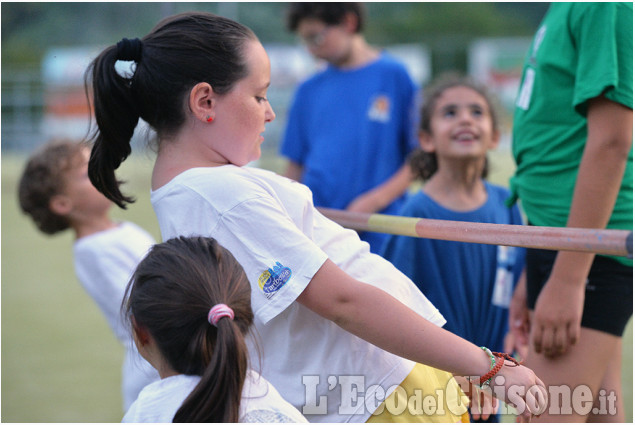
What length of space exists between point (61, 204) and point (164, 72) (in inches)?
62.7

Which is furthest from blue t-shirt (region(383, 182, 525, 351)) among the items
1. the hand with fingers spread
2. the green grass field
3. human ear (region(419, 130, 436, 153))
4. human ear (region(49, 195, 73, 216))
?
human ear (region(49, 195, 73, 216))

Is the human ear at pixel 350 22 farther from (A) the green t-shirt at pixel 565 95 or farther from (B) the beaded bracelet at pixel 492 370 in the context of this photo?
(B) the beaded bracelet at pixel 492 370

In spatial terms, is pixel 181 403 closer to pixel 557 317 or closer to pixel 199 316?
pixel 199 316

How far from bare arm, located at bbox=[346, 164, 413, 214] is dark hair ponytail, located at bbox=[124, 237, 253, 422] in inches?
81.1

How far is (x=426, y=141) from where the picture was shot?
9.67ft

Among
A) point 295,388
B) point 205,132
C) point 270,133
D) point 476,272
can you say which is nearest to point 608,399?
point 476,272

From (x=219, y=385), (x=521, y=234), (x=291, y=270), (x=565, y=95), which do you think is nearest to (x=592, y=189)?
(x=565, y=95)

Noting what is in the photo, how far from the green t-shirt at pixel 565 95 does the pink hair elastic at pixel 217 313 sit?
1.03 m

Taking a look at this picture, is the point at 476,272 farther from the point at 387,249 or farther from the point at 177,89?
the point at 177,89

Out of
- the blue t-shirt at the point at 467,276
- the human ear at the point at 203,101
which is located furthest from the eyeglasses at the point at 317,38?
the human ear at the point at 203,101

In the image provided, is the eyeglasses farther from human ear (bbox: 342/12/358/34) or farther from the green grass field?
the green grass field

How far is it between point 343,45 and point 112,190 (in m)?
2.11

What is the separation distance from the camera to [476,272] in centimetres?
244

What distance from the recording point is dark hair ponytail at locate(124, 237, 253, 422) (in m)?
1.27
